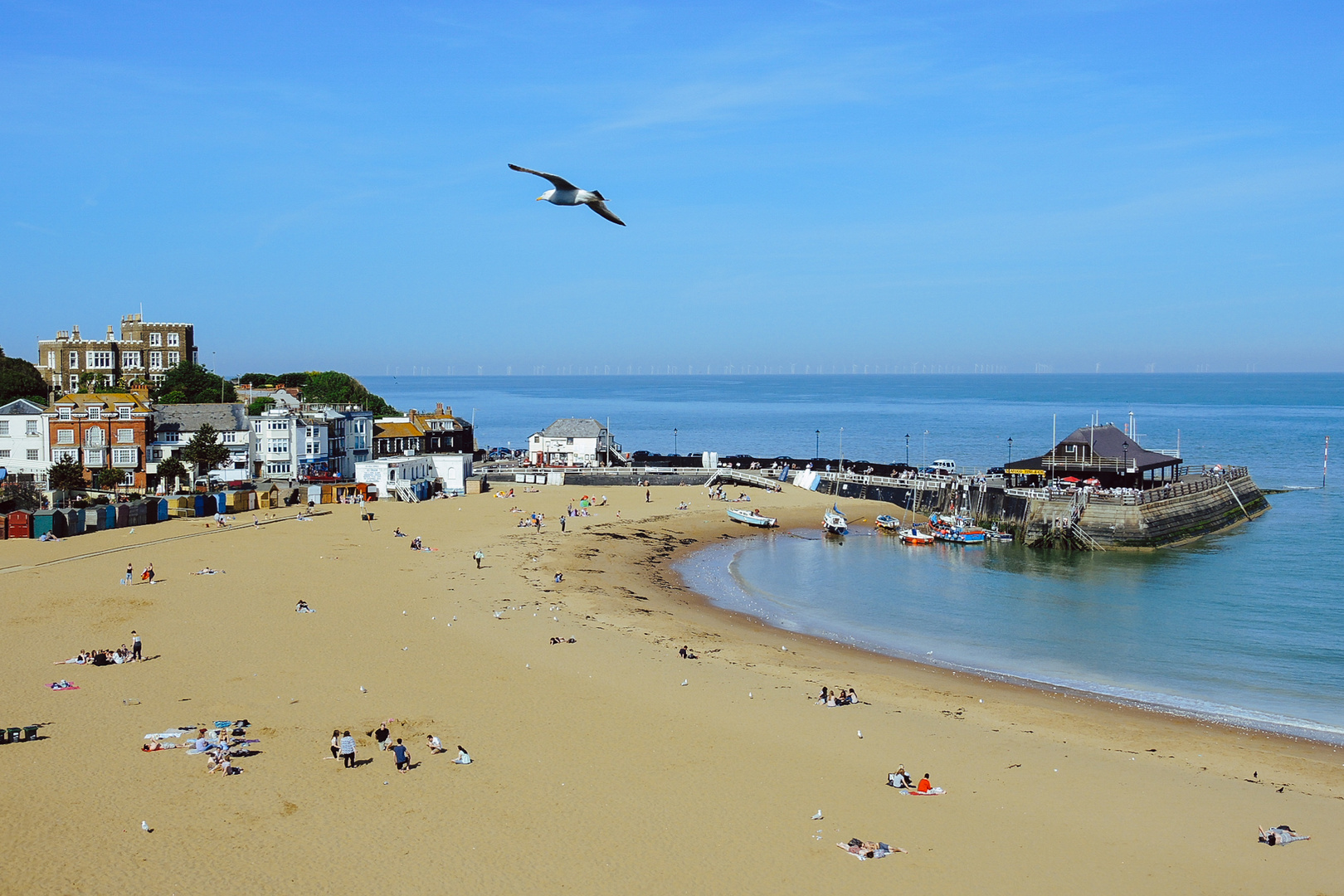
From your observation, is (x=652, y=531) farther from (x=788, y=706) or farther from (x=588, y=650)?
(x=788, y=706)

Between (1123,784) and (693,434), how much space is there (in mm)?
126051

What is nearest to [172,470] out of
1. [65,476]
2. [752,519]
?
[65,476]

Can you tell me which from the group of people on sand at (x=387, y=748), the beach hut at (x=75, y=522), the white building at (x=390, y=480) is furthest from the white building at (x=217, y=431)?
the group of people on sand at (x=387, y=748)

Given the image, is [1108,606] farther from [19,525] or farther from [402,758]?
[19,525]

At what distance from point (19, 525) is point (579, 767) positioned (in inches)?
1415

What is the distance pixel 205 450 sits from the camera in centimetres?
5934

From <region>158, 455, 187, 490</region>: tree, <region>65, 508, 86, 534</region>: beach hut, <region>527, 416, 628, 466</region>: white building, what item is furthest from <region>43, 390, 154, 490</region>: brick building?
<region>527, 416, 628, 466</region>: white building

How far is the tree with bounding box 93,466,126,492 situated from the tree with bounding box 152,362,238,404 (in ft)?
85.4

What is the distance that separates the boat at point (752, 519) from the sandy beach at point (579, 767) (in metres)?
23.1

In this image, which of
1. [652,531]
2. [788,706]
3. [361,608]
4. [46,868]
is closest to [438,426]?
[652,531]

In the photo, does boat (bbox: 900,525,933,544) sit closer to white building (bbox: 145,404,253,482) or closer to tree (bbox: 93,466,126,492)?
white building (bbox: 145,404,253,482)

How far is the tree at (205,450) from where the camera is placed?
59312 mm

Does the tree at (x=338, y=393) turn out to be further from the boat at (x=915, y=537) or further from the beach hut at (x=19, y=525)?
the boat at (x=915, y=537)

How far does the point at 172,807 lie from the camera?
17.1 meters
